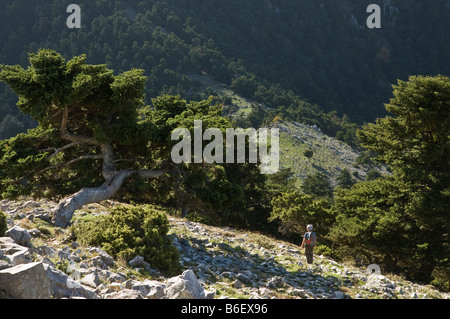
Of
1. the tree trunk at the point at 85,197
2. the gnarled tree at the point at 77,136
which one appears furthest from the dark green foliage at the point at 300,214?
the tree trunk at the point at 85,197

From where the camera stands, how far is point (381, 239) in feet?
75.4

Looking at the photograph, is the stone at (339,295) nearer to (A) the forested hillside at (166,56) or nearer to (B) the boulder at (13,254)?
(B) the boulder at (13,254)

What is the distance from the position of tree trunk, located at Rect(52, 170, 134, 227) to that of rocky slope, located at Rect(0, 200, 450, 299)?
56 cm

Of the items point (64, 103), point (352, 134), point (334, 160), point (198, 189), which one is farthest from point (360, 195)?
point (352, 134)

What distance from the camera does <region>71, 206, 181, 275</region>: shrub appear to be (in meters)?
11.2

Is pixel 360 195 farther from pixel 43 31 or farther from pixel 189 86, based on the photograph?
pixel 43 31

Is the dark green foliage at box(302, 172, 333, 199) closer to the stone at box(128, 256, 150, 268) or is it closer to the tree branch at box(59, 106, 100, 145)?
the tree branch at box(59, 106, 100, 145)

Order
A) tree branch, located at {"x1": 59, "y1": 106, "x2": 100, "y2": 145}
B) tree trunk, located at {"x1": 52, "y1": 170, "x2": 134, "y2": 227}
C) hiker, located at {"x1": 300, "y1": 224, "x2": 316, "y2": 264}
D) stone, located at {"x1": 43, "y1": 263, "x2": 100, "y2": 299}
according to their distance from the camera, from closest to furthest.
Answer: stone, located at {"x1": 43, "y1": 263, "x2": 100, "y2": 299} → tree trunk, located at {"x1": 52, "y1": 170, "x2": 134, "y2": 227} → hiker, located at {"x1": 300, "y1": 224, "x2": 316, "y2": 264} → tree branch, located at {"x1": 59, "y1": 106, "x2": 100, "y2": 145}

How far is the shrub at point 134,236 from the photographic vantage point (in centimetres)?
1121

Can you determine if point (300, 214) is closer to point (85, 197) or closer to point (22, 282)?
point (85, 197)

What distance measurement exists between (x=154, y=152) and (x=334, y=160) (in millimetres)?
86905

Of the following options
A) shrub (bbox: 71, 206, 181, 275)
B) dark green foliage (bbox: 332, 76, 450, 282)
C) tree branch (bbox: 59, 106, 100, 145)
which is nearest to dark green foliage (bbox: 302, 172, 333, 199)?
dark green foliage (bbox: 332, 76, 450, 282)

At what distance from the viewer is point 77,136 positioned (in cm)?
1720

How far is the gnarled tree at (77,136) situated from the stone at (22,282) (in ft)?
24.3
